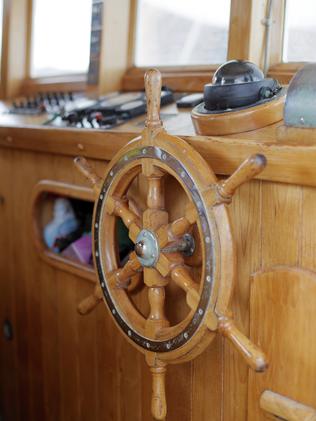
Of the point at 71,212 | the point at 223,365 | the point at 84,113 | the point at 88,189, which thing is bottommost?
the point at 223,365

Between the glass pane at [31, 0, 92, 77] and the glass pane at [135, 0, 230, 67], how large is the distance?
1.20ft

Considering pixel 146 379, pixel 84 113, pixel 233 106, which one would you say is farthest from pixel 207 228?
pixel 84 113

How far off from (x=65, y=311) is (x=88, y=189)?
450 mm

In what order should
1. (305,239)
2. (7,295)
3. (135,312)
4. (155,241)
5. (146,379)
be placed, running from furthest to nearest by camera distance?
(7,295) < (146,379) < (135,312) < (155,241) < (305,239)

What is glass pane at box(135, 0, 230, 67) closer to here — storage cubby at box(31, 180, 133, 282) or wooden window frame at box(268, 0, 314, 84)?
wooden window frame at box(268, 0, 314, 84)

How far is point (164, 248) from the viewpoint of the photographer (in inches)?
51.4

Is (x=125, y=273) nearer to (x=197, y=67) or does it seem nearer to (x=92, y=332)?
(x=92, y=332)

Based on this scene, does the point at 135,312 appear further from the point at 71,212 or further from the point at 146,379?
the point at 71,212

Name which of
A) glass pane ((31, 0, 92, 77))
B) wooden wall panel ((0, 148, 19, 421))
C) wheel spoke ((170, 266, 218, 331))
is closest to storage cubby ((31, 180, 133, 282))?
wooden wall panel ((0, 148, 19, 421))

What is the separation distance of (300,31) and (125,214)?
714mm

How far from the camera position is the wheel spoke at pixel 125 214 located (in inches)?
54.5

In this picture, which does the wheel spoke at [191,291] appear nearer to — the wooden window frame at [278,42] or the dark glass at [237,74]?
the dark glass at [237,74]

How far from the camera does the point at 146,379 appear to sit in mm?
1692

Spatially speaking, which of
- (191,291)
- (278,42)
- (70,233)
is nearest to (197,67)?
(278,42)
